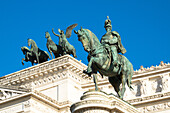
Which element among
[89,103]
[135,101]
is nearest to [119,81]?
[89,103]

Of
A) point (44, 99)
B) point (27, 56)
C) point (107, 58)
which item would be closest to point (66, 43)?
point (27, 56)

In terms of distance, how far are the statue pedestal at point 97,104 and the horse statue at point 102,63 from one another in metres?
1.49

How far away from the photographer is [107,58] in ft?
73.3

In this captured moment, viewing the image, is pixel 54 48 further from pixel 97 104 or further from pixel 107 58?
pixel 97 104

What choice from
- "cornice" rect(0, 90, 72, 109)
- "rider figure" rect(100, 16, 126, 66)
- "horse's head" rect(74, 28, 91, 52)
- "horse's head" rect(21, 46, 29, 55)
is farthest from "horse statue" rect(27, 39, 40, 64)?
"horse's head" rect(74, 28, 91, 52)

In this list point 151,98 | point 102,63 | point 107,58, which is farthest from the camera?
point 151,98

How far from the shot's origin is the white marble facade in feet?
154

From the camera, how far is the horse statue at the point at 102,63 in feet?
72.3

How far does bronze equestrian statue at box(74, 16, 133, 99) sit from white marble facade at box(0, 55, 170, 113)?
22.7 metres

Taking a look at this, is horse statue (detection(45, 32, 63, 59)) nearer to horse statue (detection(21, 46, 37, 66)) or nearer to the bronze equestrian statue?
horse statue (detection(21, 46, 37, 66))

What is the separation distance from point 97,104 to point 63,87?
1196 inches

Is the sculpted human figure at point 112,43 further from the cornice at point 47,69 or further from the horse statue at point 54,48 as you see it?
the horse statue at point 54,48

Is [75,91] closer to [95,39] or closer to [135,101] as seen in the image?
[135,101]

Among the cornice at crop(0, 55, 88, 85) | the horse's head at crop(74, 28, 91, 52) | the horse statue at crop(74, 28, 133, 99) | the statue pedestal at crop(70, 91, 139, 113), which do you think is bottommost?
the statue pedestal at crop(70, 91, 139, 113)
